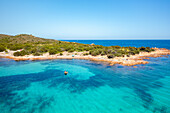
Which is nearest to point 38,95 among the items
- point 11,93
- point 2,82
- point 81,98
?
point 11,93

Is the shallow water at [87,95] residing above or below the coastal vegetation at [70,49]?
below

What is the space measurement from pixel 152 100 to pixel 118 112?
434 cm

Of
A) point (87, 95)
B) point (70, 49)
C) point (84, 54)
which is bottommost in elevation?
point (87, 95)

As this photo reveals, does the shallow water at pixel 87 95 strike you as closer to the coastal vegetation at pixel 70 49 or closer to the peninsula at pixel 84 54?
the peninsula at pixel 84 54

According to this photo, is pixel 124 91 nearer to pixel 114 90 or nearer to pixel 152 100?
pixel 114 90

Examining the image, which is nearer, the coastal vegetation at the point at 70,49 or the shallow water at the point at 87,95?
the shallow water at the point at 87,95

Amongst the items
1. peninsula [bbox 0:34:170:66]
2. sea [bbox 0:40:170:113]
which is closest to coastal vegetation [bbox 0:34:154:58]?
peninsula [bbox 0:34:170:66]

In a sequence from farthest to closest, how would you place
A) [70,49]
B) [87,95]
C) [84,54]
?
1. [70,49]
2. [84,54]
3. [87,95]

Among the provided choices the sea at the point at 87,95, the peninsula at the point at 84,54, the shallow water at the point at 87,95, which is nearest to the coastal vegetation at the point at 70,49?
the peninsula at the point at 84,54

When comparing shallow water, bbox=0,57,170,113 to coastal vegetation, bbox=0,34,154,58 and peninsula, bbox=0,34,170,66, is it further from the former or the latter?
coastal vegetation, bbox=0,34,154,58

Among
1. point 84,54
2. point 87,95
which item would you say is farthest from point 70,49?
point 87,95

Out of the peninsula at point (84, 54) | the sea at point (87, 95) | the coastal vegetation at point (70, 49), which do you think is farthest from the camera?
the coastal vegetation at point (70, 49)

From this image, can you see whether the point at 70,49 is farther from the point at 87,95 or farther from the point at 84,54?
the point at 87,95

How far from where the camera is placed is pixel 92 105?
9.60 m
